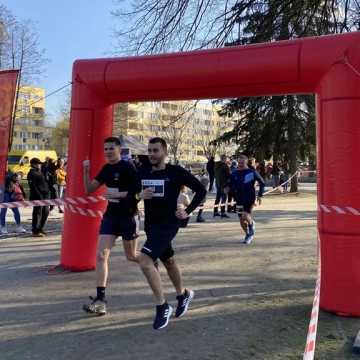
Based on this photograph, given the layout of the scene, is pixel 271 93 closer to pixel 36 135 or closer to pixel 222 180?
pixel 222 180

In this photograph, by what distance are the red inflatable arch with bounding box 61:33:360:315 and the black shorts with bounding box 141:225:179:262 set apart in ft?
6.05

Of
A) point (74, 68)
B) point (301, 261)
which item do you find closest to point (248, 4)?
Answer: point (74, 68)

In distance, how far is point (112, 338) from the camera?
5168 millimetres

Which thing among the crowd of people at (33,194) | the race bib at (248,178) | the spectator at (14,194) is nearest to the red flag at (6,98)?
the crowd of people at (33,194)

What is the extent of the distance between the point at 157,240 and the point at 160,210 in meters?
0.32

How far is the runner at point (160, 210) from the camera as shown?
214 inches

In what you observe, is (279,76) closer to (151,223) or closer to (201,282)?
(151,223)

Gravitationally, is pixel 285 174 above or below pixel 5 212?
above

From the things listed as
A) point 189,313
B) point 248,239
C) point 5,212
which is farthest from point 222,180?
point 189,313

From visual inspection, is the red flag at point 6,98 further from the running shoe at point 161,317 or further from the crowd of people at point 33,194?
the running shoe at point 161,317

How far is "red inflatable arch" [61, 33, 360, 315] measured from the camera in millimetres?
5902

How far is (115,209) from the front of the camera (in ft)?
20.4

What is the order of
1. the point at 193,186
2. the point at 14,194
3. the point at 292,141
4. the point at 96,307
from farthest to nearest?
the point at 292,141 → the point at 14,194 → the point at 96,307 → the point at 193,186

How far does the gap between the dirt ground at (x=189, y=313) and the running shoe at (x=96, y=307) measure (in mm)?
85
